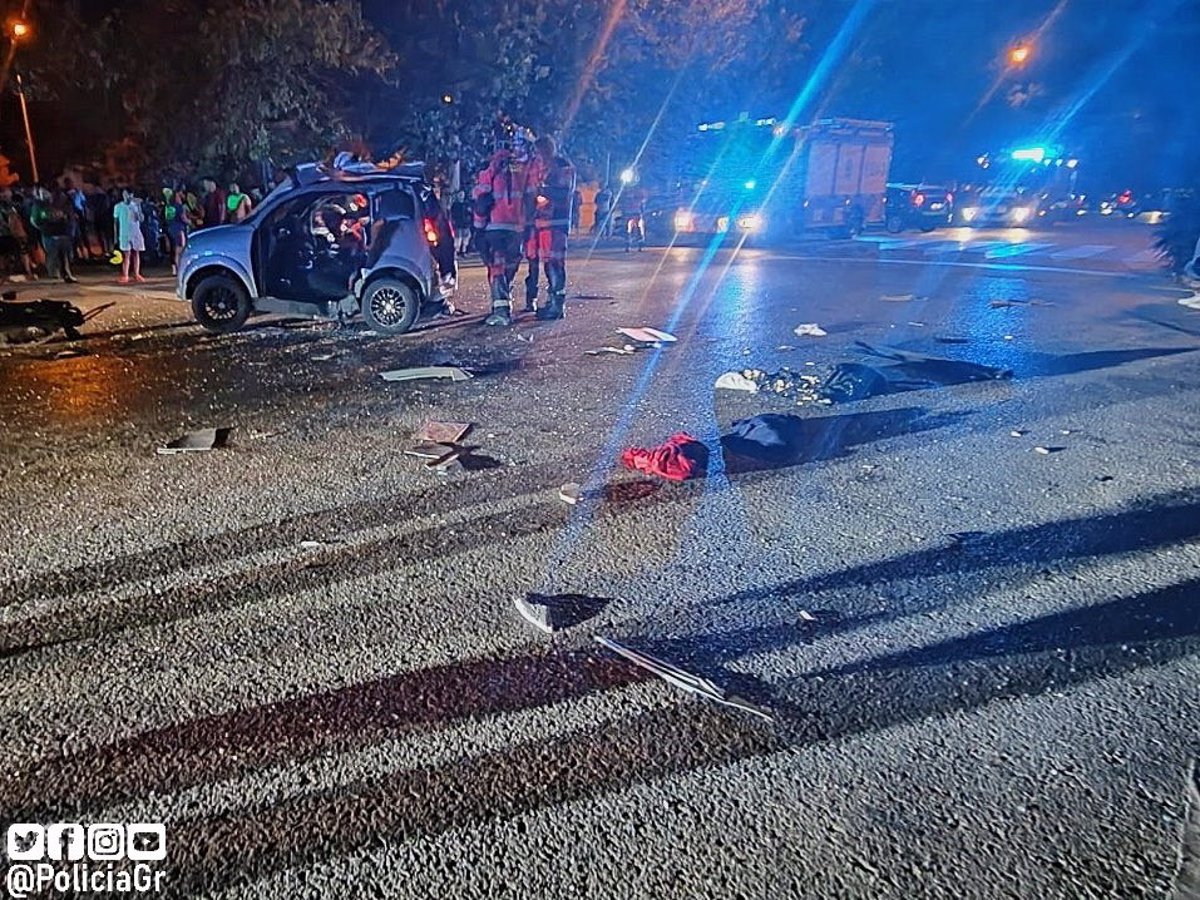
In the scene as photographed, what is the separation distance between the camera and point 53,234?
15.0 m

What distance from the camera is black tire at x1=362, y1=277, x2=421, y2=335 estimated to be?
33.8ft

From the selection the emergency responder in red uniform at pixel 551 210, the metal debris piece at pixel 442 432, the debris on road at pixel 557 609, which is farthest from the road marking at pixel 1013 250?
the debris on road at pixel 557 609

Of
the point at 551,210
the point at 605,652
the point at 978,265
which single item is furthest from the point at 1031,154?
the point at 605,652

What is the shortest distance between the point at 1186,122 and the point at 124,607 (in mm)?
59542

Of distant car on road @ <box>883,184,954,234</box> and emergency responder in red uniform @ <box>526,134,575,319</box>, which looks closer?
emergency responder in red uniform @ <box>526,134,575,319</box>

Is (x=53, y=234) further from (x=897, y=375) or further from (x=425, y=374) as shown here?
(x=897, y=375)

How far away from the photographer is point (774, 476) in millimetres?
5371

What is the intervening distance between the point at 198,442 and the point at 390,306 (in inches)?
191

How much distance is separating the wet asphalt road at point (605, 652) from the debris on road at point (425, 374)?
3.17ft

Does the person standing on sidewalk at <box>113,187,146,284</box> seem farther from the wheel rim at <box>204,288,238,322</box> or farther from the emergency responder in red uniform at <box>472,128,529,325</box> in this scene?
the emergency responder in red uniform at <box>472,128,529,325</box>

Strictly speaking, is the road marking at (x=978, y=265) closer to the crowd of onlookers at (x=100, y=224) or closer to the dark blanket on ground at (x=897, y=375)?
the dark blanket on ground at (x=897, y=375)

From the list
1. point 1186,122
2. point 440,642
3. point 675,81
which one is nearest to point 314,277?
point 440,642

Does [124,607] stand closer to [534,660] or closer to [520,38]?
[534,660]

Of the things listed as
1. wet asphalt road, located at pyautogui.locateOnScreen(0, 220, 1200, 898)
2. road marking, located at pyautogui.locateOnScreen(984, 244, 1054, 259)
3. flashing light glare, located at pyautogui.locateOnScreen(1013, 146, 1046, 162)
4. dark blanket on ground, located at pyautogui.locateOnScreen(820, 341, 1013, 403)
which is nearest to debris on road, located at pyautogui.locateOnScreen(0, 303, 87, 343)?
wet asphalt road, located at pyautogui.locateOnScreen(0, 220, 1200, 898)
